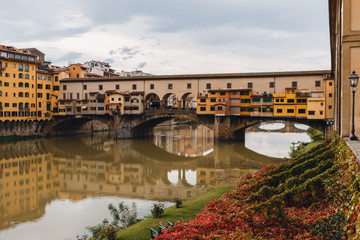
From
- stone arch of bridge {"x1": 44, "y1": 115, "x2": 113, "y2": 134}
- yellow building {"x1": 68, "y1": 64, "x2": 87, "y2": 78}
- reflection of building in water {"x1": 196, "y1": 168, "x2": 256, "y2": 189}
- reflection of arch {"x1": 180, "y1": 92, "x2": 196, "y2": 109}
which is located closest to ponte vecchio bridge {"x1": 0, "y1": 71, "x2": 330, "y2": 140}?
stone arch of bridge {"x1": 44, "y1": 115, "x2": 113, "y2": 134}

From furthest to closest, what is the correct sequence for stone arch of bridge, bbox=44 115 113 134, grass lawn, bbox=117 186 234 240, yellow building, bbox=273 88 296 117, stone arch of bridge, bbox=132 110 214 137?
stone arch of bridge, bbox=44 115 113 134 → stone arch of bridge, bbox=132 110 214 137 → yellow building, bbox=273 88 296 117 → grass lawn, bbox=117 186 234 240

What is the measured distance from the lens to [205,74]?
4825 centimetres

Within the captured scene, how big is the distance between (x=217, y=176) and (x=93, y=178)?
9.92m

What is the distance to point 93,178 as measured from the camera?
25.1 m

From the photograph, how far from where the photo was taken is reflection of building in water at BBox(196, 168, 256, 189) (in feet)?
74.7

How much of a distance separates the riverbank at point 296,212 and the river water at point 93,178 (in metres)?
8.07

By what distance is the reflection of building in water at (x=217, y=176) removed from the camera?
22.8 metres

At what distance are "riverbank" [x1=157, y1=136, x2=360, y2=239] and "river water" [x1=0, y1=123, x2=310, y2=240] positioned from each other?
8.07 m

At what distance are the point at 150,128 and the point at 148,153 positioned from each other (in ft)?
67.0

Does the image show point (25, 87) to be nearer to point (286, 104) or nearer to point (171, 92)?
point (171, 92)

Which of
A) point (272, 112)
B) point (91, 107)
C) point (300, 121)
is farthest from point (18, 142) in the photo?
point (300, 121)

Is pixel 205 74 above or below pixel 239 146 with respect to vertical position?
above

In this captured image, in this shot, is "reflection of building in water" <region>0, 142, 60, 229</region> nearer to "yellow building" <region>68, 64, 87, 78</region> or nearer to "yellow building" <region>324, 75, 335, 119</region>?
"yellow building" <region>68, 64, 87, 78</region>

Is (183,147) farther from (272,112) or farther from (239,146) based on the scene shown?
(272,112)
